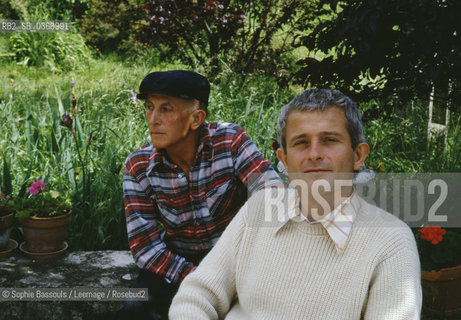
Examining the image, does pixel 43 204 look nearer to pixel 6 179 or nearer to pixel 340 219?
pixel 6 179

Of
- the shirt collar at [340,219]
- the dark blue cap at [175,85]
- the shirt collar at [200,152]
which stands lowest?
the shirt collar at [340,219]

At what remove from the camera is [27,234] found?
3.13 metres

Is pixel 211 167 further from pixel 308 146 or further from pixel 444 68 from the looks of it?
pixel 444 68

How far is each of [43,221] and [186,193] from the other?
1047 mm

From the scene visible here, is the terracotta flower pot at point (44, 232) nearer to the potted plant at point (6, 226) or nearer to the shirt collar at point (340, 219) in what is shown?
the potted plant at point (6, 226)

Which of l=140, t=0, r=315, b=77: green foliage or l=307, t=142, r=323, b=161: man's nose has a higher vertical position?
l=140, t=0, r=315, b=77: green foliage

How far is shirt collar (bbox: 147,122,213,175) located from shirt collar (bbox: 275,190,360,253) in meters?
0.82

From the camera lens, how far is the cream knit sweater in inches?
63.8

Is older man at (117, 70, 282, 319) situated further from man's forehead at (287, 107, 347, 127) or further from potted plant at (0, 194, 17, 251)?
potted plant at (0, 194, 17, 251)

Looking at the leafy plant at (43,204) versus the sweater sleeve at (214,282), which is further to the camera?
the leafy plant at (43,204)

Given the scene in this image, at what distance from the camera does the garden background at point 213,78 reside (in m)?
2.82

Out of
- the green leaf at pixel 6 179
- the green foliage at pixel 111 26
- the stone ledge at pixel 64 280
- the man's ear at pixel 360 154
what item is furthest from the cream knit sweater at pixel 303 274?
the green foliage at pixel 111 26

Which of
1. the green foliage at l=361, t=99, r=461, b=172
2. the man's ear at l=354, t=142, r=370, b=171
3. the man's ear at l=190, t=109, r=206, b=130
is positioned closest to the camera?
the man's ear at l=354, t=142, r=370, b=171

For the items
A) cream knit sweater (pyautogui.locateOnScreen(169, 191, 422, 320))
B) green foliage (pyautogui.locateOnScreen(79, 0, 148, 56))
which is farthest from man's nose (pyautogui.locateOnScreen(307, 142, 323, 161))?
green foliage (pyautogui.locateOnScreen(79, 0, 148, 56))
